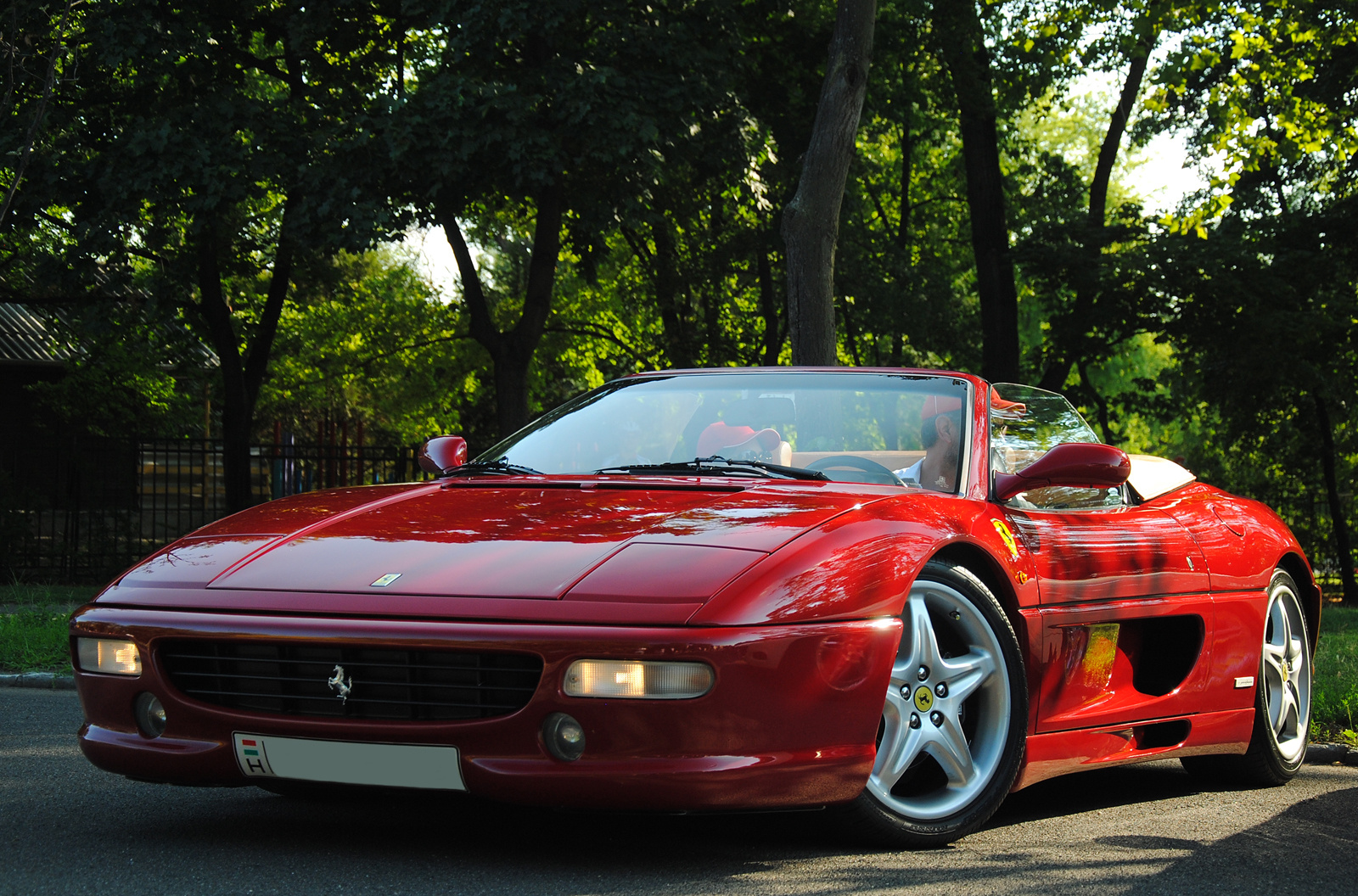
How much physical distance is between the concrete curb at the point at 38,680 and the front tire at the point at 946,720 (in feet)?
20.2

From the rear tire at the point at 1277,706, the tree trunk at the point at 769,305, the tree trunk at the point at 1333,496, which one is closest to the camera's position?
the rear tire at the point at 1277,706

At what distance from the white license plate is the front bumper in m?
0.02

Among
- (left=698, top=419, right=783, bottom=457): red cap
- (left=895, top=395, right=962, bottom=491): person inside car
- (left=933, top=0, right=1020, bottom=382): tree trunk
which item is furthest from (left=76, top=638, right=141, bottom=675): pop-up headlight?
(left=933, top=0, right=1020, bottom=382): tree trunk

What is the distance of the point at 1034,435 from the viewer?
200 inches

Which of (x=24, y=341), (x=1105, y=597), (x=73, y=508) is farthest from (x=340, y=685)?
(x=24, y=341)

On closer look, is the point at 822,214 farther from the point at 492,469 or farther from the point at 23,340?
the point at 23,340

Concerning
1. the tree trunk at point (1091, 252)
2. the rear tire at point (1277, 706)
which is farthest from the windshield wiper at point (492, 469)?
the tree trunk at point (1091, 252)

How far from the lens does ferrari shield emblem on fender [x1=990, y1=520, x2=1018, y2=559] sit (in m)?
4.11

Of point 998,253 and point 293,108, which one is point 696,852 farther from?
point 998,253

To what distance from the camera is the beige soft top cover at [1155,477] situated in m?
5.18

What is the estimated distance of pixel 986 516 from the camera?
4.13 meters

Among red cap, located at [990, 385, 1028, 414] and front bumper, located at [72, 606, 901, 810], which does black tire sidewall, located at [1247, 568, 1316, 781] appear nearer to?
red cap, located at [990, 385, 1028, 414]

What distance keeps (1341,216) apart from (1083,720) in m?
19.4

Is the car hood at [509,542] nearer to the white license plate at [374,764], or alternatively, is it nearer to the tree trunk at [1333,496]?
the white license plate at [374,764]
